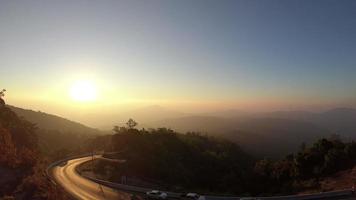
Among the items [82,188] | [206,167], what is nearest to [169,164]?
[206,167]

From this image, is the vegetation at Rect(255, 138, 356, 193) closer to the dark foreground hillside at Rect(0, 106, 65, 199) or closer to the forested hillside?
the forested hillside

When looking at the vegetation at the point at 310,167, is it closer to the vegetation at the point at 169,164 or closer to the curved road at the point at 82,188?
the vegetation at the point at 169,164

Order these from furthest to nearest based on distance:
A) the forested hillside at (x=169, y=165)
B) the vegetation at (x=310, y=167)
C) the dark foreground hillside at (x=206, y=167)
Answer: the forested hillside at (x=169, y=165)
the dark foreground hillside at (x=206, y=167)
the vegetation at (x=310, y=167)

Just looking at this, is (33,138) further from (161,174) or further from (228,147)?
(228,147)

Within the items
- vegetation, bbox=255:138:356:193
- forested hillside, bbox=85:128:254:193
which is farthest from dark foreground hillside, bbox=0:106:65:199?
vegetation, bbox=255:138:356:193

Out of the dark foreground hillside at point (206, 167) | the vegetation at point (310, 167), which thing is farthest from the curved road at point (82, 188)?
the vegetation at point (310, 167)
